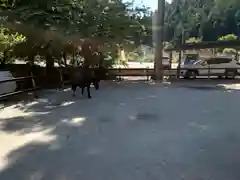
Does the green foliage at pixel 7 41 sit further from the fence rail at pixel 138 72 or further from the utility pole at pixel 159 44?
the utility pole at pixel 159 44

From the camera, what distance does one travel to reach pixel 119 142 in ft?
22.3

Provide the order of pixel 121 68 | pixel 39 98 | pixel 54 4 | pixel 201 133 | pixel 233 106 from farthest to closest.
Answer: pixel 121 68
pixel 54 4
pixel 39 98
pixel 233 106
pixel 201 133

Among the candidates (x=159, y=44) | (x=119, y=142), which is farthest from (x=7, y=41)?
(x=159, y=44)

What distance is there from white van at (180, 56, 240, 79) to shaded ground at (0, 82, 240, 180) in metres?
14.0

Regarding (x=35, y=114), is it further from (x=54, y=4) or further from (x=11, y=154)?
(x=54, y=4)

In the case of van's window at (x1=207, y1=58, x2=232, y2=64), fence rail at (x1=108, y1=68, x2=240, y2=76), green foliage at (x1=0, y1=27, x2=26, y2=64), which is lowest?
fence rail at (x1=108, y1=68, x2=240, y2=76)

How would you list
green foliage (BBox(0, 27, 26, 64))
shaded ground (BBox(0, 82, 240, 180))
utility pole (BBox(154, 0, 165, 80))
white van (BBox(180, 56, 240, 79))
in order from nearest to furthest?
shaded ground (BBox(0, 82, 240, 180)), green foliage (BBox(0, 27, 26, 64)), utility pole (BBox(154, 0, 165, 80)), white van (BBox(180, 56, 240, 79))

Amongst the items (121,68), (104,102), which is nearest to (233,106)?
(104,102)

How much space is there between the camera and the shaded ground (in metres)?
5.11

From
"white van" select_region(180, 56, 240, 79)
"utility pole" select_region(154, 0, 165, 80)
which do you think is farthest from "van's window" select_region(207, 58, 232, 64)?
"utility pole" select_region(154, 0, 165, 80)

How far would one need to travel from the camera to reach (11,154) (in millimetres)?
5996

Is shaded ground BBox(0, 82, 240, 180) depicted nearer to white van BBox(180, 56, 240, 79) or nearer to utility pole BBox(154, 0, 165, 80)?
utility pole BBox(154, 0, 165, 80)

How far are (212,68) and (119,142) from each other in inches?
793

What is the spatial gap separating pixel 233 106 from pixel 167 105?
2.23m
